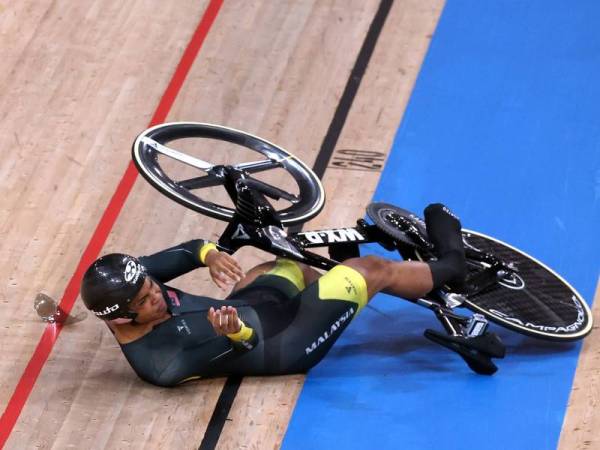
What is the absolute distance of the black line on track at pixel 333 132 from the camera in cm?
563

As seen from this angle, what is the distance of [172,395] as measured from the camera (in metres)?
5.78

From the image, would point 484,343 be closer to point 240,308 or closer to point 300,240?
point 300,240

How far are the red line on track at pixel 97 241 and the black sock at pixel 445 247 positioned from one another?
6.18 ft

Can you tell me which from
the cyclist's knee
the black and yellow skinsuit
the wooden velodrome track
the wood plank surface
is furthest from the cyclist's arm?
the wood plank surface

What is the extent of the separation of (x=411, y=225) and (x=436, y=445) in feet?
3.66

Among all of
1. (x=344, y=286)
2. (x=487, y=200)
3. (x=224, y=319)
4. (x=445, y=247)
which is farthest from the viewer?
(x=487, y=200)

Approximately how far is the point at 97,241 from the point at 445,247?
1.99 m

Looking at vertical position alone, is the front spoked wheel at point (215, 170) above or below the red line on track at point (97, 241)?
above

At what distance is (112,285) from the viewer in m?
5.24

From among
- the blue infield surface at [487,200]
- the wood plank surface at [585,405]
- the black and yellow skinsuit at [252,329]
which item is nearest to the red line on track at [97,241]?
the black and yellow skinsuit at [252,329]

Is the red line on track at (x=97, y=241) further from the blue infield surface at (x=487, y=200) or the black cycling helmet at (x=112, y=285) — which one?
the blue infield surface at (x=487, y=200)

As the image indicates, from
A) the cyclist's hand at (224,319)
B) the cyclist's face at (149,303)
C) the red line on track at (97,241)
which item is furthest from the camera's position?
the red line on track at (97,241)

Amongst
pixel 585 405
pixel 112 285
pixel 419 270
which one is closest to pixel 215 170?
pixel 112 285

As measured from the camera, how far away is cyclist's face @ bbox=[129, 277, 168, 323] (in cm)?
537
